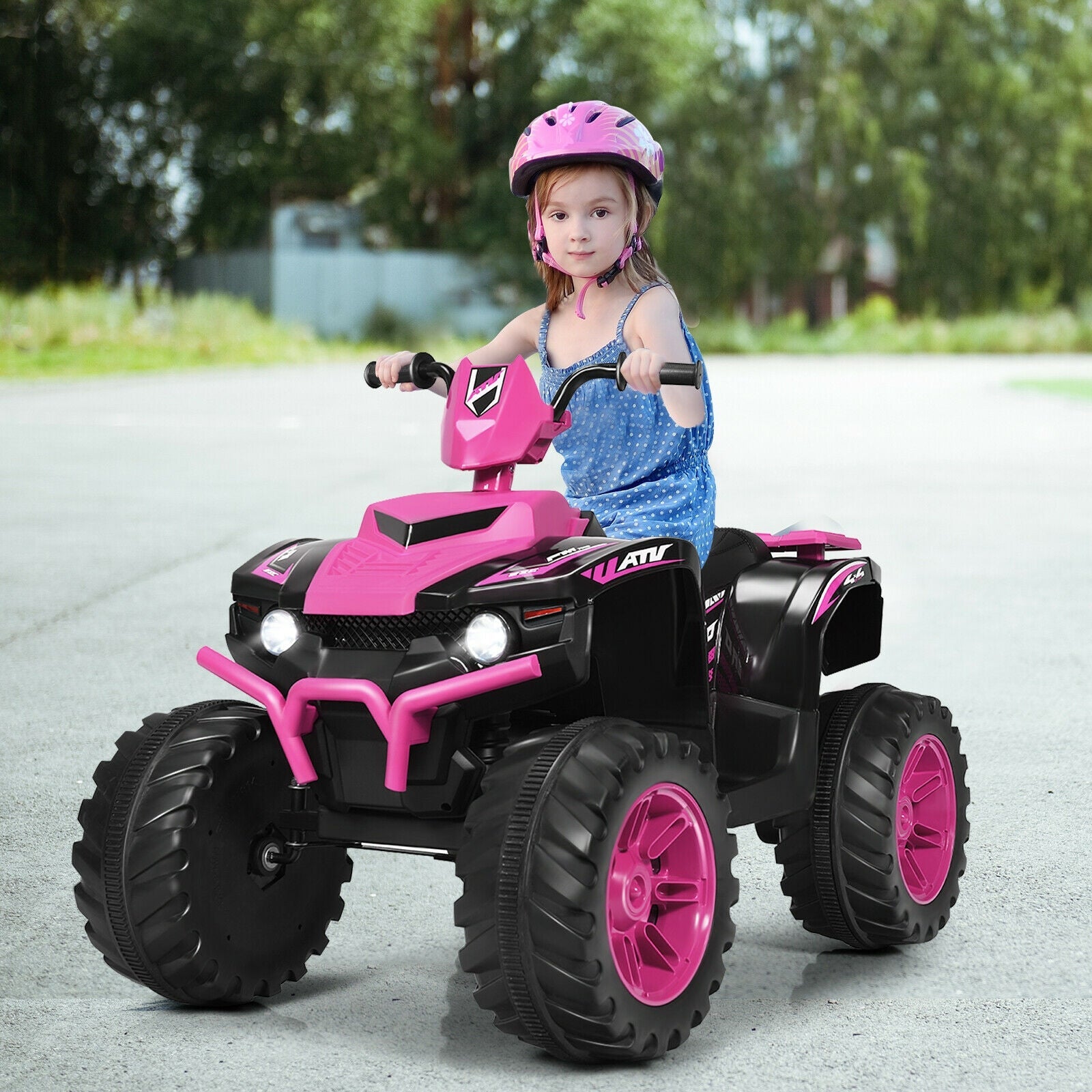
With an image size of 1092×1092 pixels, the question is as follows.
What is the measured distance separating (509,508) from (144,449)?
15327mm

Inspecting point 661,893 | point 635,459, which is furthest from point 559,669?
point 635,459

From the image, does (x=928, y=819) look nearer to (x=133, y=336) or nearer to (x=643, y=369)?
(x=643, y=369)

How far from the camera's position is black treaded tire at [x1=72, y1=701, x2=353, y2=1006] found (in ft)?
11.4

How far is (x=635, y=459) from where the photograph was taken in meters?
3.89

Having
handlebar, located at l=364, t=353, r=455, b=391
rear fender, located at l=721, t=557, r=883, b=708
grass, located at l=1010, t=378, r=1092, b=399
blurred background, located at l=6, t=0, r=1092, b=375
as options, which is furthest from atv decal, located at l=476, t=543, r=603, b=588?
blurred background, located at l=6, t=0, r=1092, b=375

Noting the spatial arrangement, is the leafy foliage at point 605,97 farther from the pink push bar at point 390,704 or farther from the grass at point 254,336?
the pink push bar at point 390,704

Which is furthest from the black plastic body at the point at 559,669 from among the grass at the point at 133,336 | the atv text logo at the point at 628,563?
the grass at the point at 133,336

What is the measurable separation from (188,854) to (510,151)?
55053 millimetres

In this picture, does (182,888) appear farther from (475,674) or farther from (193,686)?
(193,686)

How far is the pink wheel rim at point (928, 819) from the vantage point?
4219 mm

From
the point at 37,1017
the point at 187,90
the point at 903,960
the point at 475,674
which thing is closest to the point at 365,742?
the point at 475,674

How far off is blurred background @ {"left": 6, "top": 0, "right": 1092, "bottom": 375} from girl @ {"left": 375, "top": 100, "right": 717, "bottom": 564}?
48.1 m

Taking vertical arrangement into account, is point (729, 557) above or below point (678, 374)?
below

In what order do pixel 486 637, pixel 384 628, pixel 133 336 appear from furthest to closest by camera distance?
1. pixel 133 336
2. pixel 384 628
3. pixel 486 637
